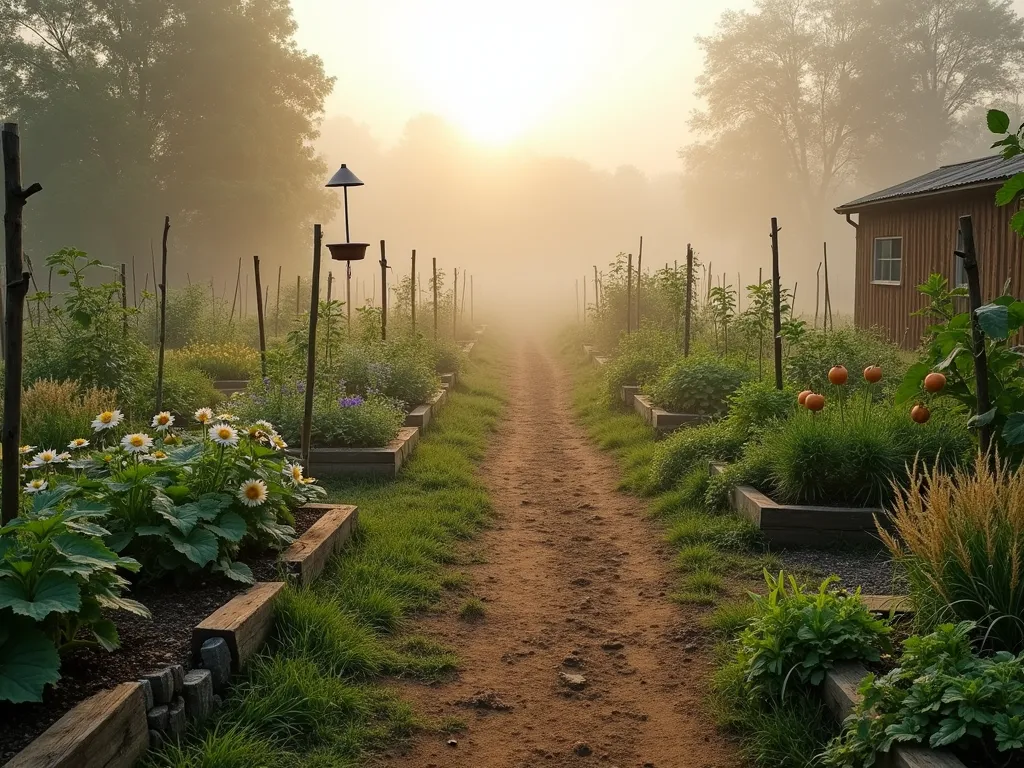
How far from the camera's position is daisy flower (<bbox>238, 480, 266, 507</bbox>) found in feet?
14.8

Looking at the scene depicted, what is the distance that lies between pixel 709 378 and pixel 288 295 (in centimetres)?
1892

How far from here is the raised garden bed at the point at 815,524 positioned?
19.1 ft

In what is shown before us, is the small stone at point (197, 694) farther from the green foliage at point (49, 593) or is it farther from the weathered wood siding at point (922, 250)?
the weathered wood siding at point (922, 250)

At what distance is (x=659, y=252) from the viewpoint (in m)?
91.2

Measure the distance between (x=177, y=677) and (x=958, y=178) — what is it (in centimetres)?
1292

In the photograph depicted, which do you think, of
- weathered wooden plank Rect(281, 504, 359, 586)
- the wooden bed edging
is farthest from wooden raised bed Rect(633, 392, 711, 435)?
the wooden bed edging

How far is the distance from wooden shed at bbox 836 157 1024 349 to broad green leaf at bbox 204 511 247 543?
959cm

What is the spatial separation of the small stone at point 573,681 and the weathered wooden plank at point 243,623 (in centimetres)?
149

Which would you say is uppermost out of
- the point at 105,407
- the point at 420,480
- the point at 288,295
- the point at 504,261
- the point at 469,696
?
the point at 504,261

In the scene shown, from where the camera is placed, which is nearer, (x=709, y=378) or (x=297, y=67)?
(x=709, y=378)

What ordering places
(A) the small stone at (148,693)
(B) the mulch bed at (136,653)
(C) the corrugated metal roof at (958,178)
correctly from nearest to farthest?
1. (B) the mulch bed at (136,653)
2. (A) the small stone at (148,693)
3. (C) the corrugated metal roof at (958,178)

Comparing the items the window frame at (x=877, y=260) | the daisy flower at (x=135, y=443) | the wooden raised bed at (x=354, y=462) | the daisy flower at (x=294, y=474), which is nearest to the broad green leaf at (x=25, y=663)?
the daisy flower at (x=135, y=443)

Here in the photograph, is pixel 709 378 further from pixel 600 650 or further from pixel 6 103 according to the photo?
pixel 6 103

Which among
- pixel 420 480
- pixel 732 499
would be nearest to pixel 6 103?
pixel 420 480
